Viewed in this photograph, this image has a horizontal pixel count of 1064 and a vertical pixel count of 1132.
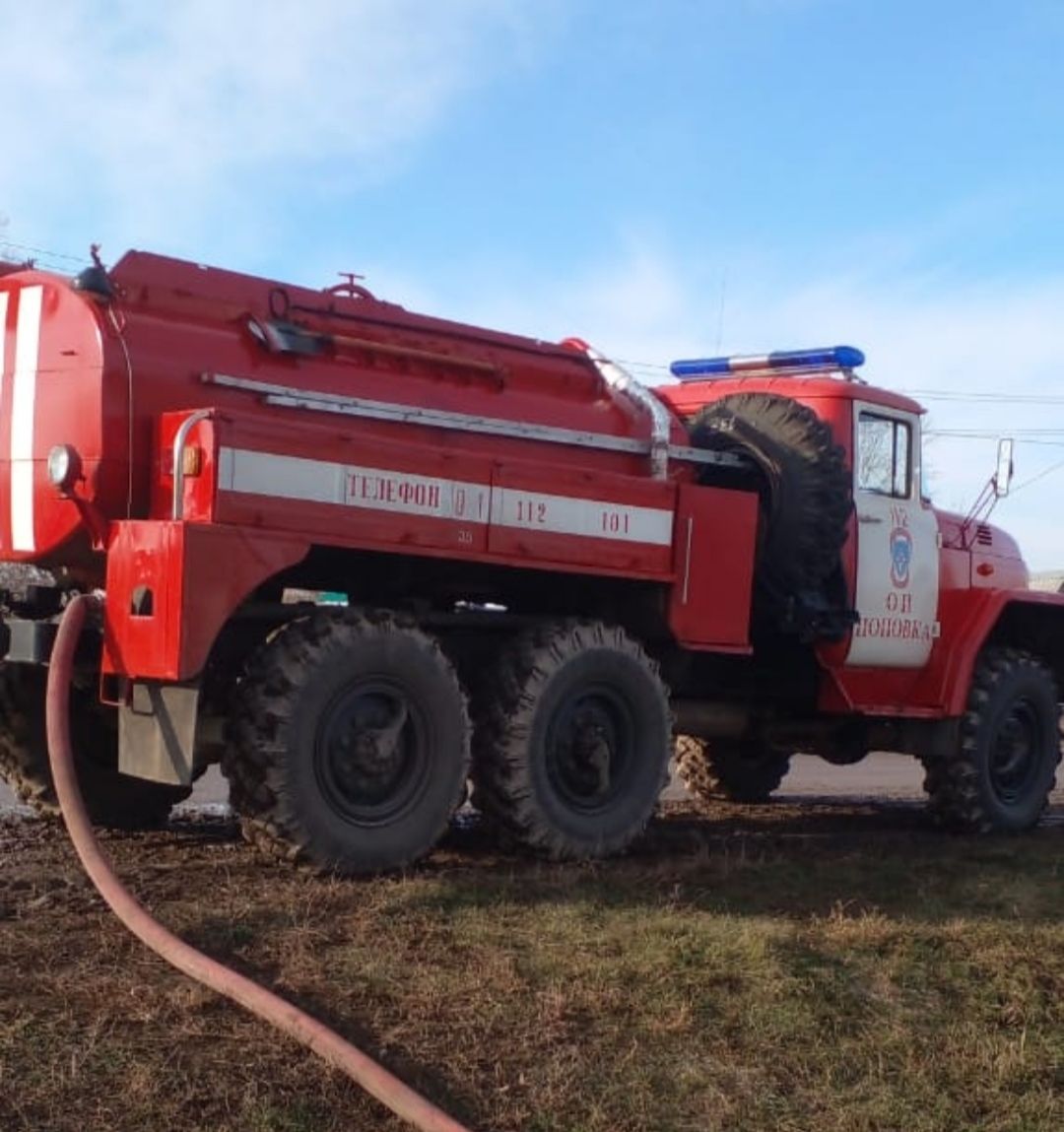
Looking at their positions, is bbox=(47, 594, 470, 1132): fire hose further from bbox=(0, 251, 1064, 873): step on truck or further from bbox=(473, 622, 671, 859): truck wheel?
bbox=(473, 622, 671, 859): truck wheel

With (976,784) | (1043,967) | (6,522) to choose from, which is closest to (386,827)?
(6,522)

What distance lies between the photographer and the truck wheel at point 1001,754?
990cm

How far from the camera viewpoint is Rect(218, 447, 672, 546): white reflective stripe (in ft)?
21.1

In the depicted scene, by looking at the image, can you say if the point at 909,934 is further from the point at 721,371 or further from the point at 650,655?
the point at 721,371

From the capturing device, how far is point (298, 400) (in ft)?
22.5

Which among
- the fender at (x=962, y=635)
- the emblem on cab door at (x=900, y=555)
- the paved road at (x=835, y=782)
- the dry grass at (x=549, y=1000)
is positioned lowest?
the paved road at (x=835, y=782)

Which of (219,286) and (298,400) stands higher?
(219,286)

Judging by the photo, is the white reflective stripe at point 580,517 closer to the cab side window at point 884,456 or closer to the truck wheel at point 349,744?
the truck wheel at point 349,744

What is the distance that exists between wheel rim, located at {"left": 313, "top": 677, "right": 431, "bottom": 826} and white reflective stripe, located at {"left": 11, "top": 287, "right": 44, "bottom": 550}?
1576 mm

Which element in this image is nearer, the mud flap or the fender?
the mud flap

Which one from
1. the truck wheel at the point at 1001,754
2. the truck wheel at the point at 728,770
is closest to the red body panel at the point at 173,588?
the truck wheel at the point at 1001,754

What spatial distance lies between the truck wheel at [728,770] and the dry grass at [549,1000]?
4278 mm

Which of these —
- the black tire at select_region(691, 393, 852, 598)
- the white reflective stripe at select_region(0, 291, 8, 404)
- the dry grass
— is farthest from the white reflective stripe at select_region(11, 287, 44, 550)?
the black tire at select_region(691, 393, 852, 598)

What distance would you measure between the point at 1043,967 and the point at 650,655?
3.34 m
